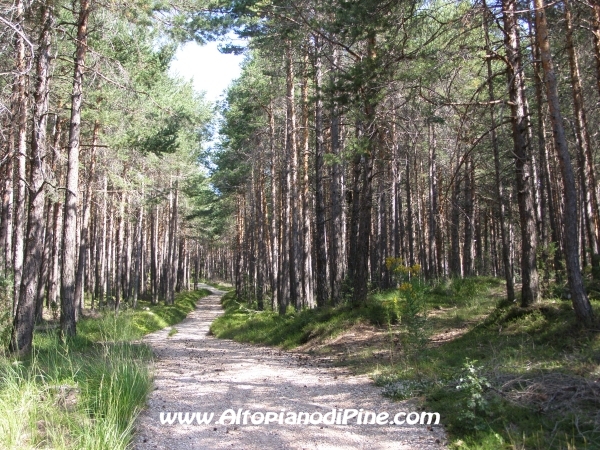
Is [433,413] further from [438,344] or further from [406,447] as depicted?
[438,344]

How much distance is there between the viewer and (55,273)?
19625mm

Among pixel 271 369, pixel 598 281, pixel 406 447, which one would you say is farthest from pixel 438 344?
pixel 406 447

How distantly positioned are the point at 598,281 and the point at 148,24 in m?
11.6

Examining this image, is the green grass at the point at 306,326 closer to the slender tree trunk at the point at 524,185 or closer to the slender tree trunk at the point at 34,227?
the slender tree trunk at the point at 524,185

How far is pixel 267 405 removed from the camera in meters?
6.27

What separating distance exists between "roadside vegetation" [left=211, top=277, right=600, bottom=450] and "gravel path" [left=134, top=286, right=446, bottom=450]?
43 cm

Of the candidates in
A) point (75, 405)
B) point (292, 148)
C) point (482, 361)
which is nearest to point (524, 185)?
point (482, 361)

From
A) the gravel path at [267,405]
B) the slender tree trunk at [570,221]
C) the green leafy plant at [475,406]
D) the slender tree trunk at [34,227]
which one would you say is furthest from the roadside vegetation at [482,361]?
the slender tree trunk at [34,227]

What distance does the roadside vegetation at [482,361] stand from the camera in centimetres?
463

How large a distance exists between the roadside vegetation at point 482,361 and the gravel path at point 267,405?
0.43 m

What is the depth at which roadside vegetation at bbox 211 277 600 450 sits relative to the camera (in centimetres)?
463

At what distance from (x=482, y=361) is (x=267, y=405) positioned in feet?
10.9

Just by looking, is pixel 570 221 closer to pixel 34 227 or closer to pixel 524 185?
pixel 524 185

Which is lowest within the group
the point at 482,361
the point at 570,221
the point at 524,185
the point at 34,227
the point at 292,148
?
the point at 482,361
